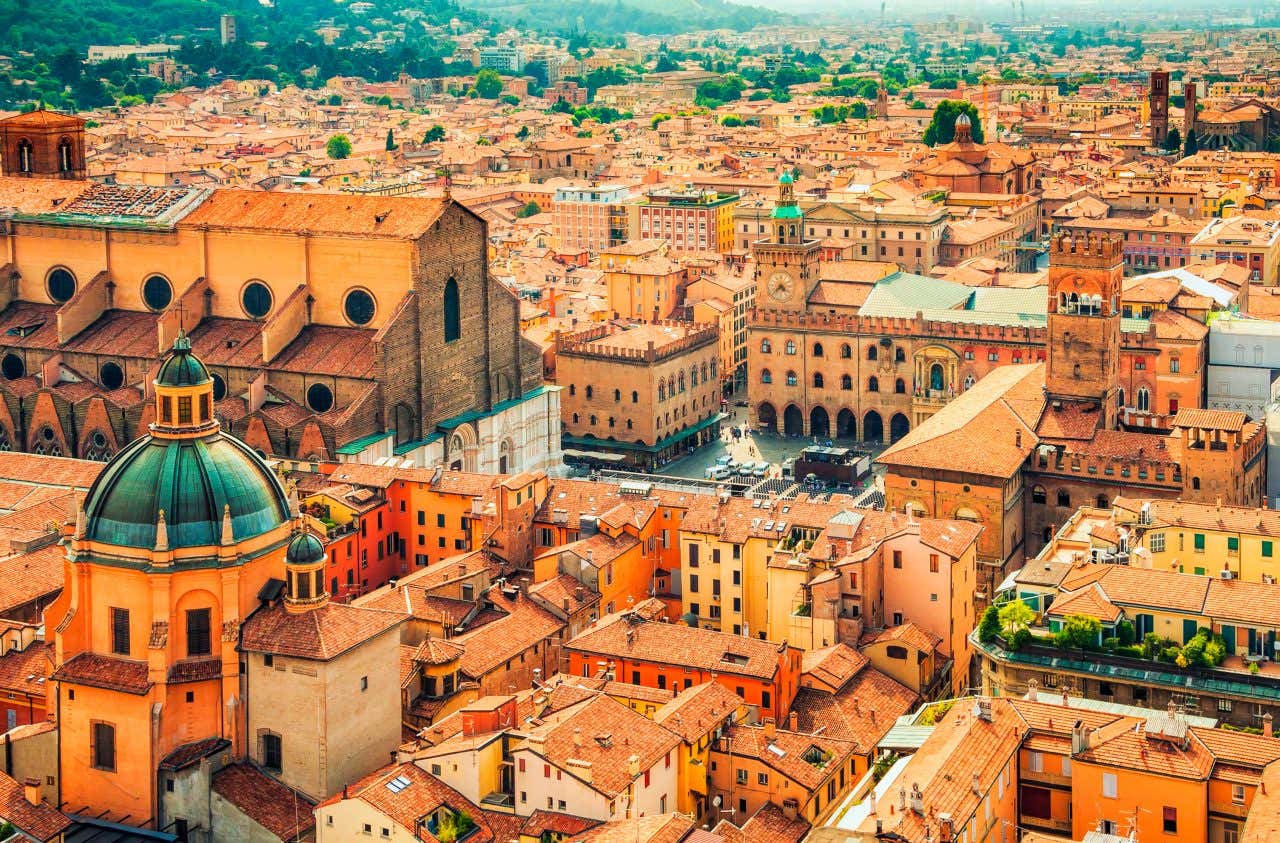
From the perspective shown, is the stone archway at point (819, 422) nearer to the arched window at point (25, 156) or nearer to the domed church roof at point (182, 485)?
the arched window at point (25, 156)

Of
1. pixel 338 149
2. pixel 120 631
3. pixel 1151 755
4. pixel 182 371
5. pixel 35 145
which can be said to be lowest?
pixel 1151 755

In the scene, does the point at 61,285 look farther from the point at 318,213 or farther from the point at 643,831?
the point at 643,831

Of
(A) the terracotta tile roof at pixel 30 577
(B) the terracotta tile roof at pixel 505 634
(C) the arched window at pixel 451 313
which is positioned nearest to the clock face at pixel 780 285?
(C) the arched window at pixel 451 313

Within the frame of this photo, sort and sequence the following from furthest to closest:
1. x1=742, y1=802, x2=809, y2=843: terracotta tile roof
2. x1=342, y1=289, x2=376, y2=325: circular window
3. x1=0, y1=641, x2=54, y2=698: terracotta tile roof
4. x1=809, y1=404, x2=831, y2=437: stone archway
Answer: x1=809, y1=404, x2=831, y2=437: stone archway, x1=342, y1=289, x2=376, y2=325: circular window, x1=0, y1=641, x2=54, y2=698: terracotta tile roof, x1=742, y1=802, x2=809, y2=843: terracotta tile roof

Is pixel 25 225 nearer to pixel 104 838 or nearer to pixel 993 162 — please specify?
pixel 104 838

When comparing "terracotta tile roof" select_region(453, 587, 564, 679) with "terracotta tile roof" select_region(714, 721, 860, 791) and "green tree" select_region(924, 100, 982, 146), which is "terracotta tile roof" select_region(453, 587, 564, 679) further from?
"green tree" select_region(924, 100, 982, 146)

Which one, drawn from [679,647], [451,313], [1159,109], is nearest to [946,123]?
[1159,109]

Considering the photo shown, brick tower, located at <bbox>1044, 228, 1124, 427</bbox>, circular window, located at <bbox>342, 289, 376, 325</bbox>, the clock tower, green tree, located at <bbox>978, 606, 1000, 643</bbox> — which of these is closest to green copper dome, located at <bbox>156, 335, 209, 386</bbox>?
green tree, located at <bbox>978, 606, 1000, 643</bbox>
